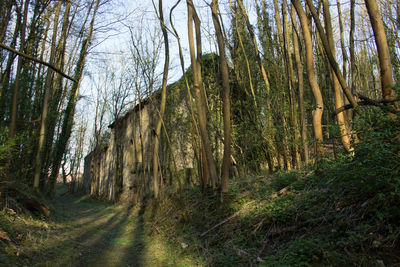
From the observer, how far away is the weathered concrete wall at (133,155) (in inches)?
474

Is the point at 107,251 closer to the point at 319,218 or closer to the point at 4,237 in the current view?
the point at 4,237

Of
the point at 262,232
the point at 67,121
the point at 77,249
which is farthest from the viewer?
the point at 67,121

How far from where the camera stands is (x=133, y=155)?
50.7 ft

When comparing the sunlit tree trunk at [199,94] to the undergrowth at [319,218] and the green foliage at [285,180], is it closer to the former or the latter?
the undergrowth at [319,218]

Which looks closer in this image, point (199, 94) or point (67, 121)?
point (199, 94)

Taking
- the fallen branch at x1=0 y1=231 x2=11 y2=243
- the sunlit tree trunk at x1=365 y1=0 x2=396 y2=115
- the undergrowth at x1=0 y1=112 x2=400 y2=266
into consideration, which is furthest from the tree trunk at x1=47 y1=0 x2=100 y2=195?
the sunlit tree trunk at x1=365 y1=0 x2=396 y2=115

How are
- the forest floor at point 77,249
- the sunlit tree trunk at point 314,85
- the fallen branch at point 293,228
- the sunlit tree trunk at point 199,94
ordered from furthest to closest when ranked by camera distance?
1. the sunlit tree trunk at point 199,94
2. the sunlit tree trunk at point 314,85
3. the forest floor at point 77,249
4. the fallen branch at point 293,228

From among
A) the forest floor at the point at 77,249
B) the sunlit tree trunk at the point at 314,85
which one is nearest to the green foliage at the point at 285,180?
the sunlit tree trunk at the point at 314,85

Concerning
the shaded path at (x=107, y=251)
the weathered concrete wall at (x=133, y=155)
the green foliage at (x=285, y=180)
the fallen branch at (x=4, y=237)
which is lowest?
the shaded path at (x=107, y=251)

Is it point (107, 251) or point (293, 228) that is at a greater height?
point (293, 228)

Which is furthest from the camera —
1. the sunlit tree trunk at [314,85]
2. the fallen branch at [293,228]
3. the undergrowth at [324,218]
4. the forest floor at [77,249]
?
the sunlit tree trunk at [314,85]

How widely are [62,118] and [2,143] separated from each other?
8753 mm

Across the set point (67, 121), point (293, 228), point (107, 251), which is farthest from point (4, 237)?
point (67, 121)

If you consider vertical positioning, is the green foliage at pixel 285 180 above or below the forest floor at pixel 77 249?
above
